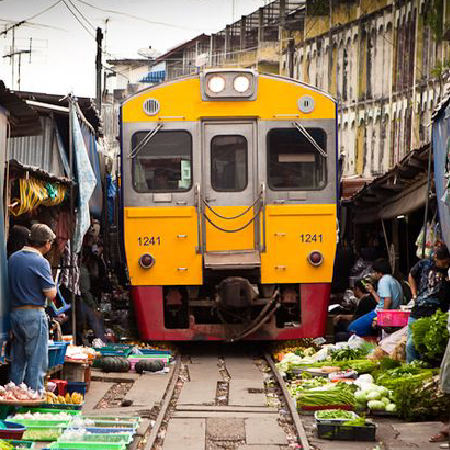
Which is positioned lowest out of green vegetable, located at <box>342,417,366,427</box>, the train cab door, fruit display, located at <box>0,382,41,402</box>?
green vegetable, located at <box>342,417,366,427</box>

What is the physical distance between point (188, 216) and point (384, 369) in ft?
11.6

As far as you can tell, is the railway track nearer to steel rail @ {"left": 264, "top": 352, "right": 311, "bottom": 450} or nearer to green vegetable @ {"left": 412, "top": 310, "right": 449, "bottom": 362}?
steel rail @ {"left": 264, "top": 352, "right": 311, "bottom": 450}

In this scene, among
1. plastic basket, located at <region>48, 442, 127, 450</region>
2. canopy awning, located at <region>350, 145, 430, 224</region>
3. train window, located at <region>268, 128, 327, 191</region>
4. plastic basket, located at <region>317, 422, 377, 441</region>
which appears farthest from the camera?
train window, located at <region>268, 128, 327, 191</region>

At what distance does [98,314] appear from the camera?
14828mm

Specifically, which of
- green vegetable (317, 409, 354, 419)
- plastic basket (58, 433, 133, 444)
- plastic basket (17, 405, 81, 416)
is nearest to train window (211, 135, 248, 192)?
green vegetable (317, 409, 354, 419)

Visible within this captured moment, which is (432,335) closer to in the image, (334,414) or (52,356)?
(334,414)

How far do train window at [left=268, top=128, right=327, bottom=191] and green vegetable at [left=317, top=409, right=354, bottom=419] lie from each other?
17.0ft

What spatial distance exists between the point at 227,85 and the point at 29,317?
5494mm

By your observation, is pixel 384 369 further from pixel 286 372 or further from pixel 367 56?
pixel 367 56

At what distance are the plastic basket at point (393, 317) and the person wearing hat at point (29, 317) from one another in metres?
4.45

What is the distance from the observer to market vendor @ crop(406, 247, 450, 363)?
406 inches

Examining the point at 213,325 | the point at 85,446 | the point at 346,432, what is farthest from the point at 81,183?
the point at 85,446

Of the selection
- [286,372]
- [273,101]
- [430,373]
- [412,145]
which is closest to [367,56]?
→ [412,145]

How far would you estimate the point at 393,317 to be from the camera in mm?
12133
